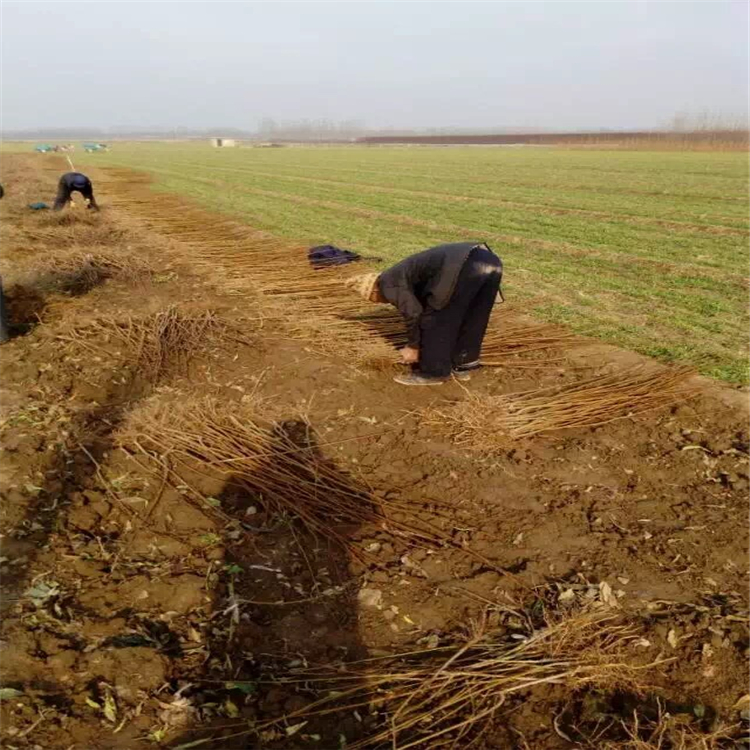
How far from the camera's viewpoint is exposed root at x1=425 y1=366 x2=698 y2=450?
13.4 feet

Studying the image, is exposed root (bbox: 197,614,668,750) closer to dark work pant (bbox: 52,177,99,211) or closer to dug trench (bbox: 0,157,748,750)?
dug trench (bbox: 0,157,748,750)

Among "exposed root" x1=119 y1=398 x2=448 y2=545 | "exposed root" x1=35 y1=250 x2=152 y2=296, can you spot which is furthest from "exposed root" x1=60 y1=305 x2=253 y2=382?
"exposed root" x1=35 y1=250 x2=152 y2=296

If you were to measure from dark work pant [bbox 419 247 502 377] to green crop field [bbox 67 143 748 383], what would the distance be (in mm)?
1880

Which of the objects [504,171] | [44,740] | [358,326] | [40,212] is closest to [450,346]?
[358,326]

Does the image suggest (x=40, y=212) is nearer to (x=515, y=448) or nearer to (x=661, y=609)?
(x=515, y=448)

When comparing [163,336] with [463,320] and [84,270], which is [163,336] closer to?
[463,320]

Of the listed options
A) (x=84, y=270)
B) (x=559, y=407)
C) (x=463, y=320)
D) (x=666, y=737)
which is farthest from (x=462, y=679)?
(x=84, y=270)

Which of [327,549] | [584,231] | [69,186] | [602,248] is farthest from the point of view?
[584,231]

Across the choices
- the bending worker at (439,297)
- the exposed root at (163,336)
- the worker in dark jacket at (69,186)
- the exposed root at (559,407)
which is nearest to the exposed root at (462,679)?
the exposed root at (559,407)

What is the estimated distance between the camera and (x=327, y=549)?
304cm

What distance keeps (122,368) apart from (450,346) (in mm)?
2858

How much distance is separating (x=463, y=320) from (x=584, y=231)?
8.56 metres

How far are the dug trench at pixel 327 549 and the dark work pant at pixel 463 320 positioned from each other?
0.84 feet

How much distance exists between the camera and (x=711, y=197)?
1666cm
